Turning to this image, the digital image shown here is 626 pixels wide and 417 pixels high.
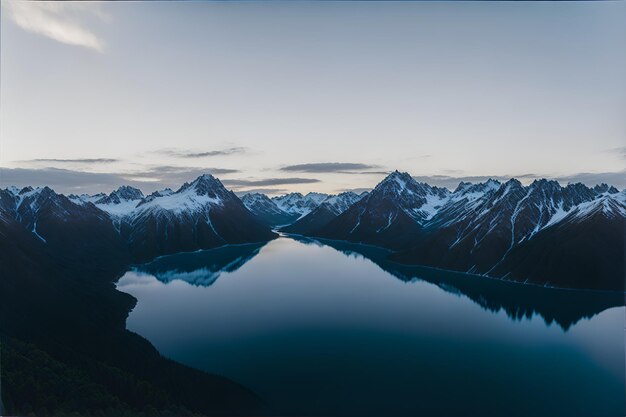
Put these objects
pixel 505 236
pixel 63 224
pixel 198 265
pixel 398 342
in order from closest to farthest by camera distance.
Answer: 1. pixel 398 342
2. pixel 505 236
3. pixel 198 265
4. pixel 63 224

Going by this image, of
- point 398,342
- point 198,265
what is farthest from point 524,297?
point 198,265

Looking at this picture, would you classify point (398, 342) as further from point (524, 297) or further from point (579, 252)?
point (579, 252)

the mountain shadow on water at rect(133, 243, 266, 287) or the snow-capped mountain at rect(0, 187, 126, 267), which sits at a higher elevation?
the snow-capped mountain at rect(0, 187, 126, 267)

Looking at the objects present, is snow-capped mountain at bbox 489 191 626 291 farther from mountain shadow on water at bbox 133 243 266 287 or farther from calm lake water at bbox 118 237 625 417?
mountain shadow on water at bbox 133 243 266 287

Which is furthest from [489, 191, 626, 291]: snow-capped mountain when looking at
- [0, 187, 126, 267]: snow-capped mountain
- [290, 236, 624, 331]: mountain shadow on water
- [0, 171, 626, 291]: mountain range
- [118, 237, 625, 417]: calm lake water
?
[0, 187, 126, 267]: snow-capped mountain

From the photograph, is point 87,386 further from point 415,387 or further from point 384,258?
point 384,258
